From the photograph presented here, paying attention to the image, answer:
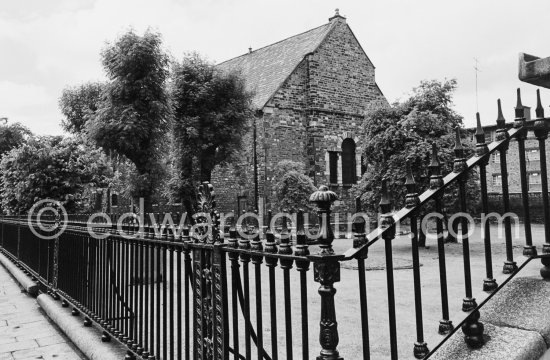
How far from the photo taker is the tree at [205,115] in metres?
18.6

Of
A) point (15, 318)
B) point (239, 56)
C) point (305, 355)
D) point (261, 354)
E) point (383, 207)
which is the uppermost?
point (239, 56)

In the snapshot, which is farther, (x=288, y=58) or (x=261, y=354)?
(x=288, y=58)

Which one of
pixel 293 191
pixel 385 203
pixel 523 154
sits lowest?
pixel 385 203

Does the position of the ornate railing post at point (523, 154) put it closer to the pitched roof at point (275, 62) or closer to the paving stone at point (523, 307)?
the paving stone at point (523, 307)

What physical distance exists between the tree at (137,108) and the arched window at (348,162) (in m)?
11.6

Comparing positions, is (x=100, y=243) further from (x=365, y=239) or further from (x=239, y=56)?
(x=239, y=56)

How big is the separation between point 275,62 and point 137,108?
12.6 m

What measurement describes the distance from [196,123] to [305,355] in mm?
17005

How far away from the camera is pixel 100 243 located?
14.8 feet

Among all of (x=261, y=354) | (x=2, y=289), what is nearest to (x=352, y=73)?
(x=2, y=289)

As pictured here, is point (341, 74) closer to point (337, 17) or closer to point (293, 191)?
point (337, 17)

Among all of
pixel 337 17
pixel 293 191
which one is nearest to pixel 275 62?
pixel 337 17

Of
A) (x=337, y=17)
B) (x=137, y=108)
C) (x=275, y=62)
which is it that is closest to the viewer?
(x=137, y=108)

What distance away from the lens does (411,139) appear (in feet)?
43.2
